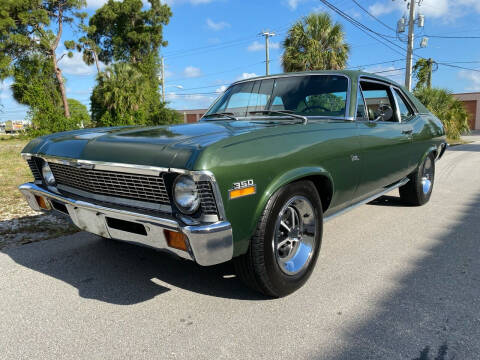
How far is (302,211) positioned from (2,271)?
2.46 meters

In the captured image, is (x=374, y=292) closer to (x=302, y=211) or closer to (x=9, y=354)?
(x=302, y=211)

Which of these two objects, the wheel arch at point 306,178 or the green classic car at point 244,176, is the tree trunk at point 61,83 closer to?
the green classic car at point 244,176

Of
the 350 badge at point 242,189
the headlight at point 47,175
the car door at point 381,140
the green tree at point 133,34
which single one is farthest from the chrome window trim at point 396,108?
the green tree at point 133,34

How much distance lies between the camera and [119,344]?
1967 millimetres

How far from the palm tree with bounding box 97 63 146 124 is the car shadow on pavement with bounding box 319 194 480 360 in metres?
24.8

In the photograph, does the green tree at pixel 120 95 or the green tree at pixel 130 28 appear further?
the green tree at pixel 130 28

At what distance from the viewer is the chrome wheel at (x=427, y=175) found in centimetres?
481

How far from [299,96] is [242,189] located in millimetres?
1662

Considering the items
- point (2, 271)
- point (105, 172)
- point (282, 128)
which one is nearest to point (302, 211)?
point (282, 128)

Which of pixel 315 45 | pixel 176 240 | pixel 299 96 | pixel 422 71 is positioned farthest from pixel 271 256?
pixel 422 71

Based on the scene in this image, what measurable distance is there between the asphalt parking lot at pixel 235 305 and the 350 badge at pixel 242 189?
79cm

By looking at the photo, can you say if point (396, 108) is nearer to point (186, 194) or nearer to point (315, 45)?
point (186, 194)

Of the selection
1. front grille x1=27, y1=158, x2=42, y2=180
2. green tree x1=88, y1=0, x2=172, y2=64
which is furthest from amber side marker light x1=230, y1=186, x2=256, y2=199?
green tree x1=88, y1=0, x2=172, y2=64

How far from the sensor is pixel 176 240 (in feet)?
6.43
